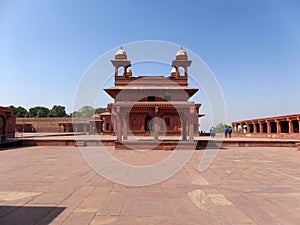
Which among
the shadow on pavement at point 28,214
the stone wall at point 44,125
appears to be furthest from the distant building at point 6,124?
the stone wall at point 44,125

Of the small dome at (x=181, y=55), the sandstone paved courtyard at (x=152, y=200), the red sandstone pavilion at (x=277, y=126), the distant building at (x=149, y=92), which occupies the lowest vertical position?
the sandstone paved courtyard at (x=152, y=200)

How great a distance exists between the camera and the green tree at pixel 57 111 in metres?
76.2

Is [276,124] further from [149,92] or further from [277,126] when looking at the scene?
[149,92]

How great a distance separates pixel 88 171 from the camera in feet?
20.9

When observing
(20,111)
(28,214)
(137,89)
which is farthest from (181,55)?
(20,111)

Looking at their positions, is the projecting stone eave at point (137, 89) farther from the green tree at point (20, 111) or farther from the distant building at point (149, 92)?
the green tree at point (20, 111)

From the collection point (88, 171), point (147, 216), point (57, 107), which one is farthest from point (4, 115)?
point (57, 107)

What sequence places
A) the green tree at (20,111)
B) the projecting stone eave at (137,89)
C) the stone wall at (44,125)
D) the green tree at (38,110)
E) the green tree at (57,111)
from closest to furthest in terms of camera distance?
the projecting stone eave at (137,89) < the stone wall at (44,125) < the green tree at (20,111) < the green tree at (38,110) < the green tree at (57,111)

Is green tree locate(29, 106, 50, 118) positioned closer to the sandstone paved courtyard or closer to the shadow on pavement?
the sandstone paved courtyard

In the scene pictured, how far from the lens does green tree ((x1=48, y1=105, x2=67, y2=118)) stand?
7625 cm

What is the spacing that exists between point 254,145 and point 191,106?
6.70 meters

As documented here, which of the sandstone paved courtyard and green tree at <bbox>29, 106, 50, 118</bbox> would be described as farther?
green tree at <bbox>29, 106, 50, 118</bbox>

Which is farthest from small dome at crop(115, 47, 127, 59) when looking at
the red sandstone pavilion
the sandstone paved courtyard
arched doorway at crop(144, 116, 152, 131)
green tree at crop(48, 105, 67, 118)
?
green tree at crop(48, 105, 67, 118)

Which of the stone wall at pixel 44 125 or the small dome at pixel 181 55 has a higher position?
the small dome at pixel 181 55
